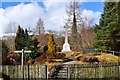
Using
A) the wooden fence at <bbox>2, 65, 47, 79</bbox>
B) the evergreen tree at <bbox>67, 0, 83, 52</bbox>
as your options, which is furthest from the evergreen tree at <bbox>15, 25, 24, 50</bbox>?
the wooden fence at <bbox>2, 65, 47, 79</bbox>

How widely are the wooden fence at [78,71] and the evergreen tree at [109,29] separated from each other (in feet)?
7.15

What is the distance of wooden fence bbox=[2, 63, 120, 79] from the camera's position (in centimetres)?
459

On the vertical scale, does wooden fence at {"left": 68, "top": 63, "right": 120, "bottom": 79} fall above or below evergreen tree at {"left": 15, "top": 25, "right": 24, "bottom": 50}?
below

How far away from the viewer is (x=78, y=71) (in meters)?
4.77

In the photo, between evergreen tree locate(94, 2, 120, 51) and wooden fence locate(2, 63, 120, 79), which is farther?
evergreen tree locate(94, 2, 120, 51)

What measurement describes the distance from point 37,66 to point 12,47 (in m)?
1.89

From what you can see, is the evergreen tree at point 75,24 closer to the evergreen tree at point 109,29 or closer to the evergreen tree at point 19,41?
the evergreen tree at point 109,29

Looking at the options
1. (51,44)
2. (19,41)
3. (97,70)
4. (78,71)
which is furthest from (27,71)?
(51,44)

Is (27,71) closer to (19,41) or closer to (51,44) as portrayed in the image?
(19,41)

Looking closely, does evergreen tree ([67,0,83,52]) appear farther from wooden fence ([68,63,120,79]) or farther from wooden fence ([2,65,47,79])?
wooden fence ([2,65,47,79])

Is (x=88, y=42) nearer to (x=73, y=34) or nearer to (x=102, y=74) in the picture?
(x=73, y=34)

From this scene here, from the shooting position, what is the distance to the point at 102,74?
4.77 meters

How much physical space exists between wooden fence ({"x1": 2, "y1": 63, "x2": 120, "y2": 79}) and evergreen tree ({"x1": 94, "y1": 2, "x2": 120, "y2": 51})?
218 cm

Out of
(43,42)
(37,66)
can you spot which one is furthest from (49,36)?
(37,66)
